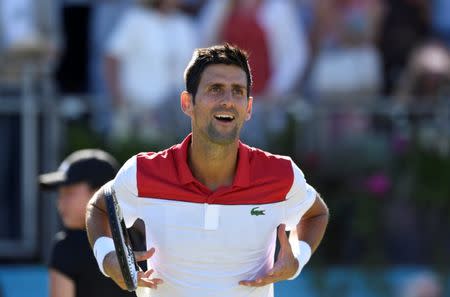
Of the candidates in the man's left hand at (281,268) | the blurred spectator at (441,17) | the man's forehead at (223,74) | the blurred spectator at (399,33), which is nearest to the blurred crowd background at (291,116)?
the blurred spectator at (399,33)

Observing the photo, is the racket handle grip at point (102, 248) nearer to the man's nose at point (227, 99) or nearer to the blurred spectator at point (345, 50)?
the man's nose at point (227, 99)

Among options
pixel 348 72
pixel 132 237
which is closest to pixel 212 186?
pixel 132 237

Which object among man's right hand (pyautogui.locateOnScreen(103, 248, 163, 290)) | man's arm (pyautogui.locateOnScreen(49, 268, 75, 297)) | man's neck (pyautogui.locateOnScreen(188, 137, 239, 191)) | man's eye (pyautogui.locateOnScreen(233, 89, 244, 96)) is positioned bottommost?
man's arm (pyautogui.locateOnScreen(49, 268, 75, 297))

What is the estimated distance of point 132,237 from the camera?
490 cm

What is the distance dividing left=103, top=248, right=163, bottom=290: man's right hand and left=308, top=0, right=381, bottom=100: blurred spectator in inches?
→ 215

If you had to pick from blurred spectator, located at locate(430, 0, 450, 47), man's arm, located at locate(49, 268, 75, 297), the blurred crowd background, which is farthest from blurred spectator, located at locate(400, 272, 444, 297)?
man's arm, located at locate(49, 268, 75, 297)

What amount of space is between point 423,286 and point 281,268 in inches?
197

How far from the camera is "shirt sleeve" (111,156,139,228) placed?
4.55 meters

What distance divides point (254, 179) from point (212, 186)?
0.16m

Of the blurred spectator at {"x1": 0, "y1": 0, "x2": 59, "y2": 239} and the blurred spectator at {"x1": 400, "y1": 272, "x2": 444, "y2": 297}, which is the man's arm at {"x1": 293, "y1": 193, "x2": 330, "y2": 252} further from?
the blurred spectator at {"x1": 0, "y1": 0, "x2": 59, "y2": 239}

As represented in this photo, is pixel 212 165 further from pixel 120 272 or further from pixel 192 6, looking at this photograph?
pixel 192 6

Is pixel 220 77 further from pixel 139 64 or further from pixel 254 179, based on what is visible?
pixel 139 64

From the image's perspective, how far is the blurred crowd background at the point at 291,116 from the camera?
9078 mm

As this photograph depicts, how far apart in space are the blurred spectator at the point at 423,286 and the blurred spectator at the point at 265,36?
5.92ft
